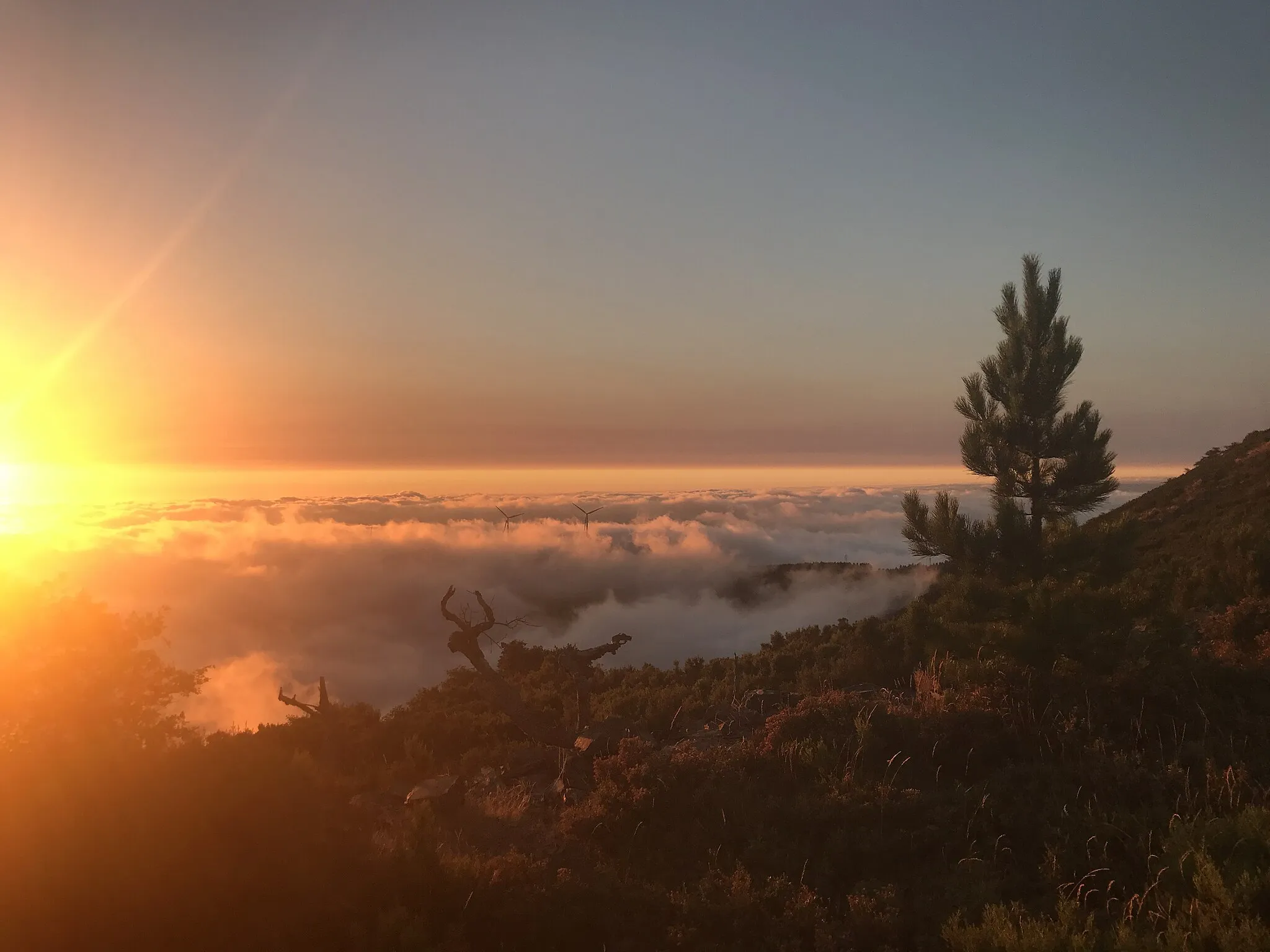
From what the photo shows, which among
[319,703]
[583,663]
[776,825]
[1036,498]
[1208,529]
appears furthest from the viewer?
[1036,498]

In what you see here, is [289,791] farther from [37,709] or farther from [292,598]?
[292,598]

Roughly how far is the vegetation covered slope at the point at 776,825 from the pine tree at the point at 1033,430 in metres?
11.2

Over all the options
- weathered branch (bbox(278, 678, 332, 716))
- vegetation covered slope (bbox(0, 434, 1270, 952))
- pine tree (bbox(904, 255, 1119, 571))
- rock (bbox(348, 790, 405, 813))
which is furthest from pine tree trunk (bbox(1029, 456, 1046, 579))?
weathered branch (bbox(278, 678, 332, 716))

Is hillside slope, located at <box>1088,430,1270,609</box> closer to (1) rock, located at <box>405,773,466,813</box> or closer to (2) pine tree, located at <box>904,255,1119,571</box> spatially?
(2) pine tree, located at <box>904,255,1119,571</box>

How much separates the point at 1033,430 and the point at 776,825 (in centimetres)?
2426

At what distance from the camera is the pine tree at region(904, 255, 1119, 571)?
90.1 ft

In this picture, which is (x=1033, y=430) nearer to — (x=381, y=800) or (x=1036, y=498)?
(x=1036, y=498)

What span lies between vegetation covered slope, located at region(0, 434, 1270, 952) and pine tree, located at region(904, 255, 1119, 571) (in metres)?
11.2

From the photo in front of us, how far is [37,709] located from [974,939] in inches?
1141

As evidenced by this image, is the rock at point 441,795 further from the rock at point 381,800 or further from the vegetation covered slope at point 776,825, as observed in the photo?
the rock at point 381,800

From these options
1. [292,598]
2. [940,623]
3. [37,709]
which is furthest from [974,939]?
[292,598]

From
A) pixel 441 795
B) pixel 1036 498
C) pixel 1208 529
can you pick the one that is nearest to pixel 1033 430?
pixel 1036 498

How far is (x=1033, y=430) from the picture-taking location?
2814 centimetres

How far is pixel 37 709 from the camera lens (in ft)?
75.6
